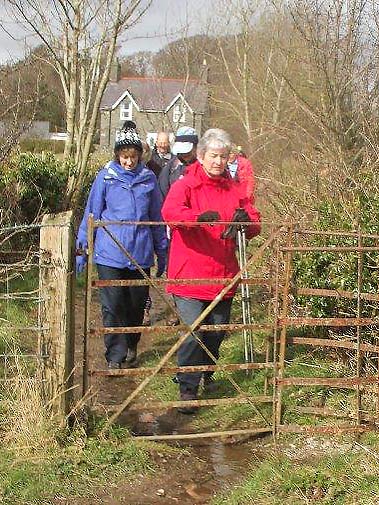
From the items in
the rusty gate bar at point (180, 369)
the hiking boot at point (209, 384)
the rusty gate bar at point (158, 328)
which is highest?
the rusty gate bar at point (158, 328)

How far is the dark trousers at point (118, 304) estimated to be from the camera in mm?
6219

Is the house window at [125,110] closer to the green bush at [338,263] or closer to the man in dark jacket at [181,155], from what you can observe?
the man in dark jacket at [181,155]

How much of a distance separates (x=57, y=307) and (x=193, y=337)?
113 centimetres

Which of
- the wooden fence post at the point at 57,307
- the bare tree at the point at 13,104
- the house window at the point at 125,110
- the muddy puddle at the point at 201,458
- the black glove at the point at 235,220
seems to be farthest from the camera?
the house window at the point at 125,110

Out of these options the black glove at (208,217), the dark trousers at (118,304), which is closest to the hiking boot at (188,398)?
the dark trousers at (118,304)

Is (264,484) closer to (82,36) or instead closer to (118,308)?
(118,308)

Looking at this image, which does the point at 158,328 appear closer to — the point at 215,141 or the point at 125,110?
the point at 215,141

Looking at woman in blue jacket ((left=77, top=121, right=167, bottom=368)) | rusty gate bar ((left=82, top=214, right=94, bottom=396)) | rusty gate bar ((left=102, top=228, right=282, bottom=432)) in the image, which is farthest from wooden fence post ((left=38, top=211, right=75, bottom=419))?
woman in blue jacket ((left=77, top=121, right=167, bottom=368))

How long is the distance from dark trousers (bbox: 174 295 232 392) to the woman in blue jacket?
0.82m

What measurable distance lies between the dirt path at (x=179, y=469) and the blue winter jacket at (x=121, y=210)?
1157mm

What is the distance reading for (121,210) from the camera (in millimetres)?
6148

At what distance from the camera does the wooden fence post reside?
4.57 m

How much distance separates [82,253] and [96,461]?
4.62 feet

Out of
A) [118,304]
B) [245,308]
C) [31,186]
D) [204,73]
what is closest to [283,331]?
[245,308]
